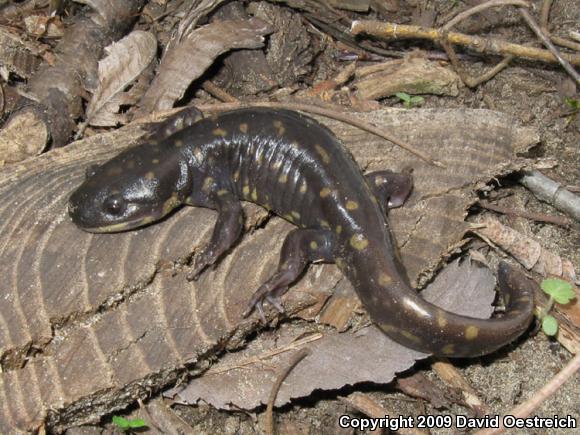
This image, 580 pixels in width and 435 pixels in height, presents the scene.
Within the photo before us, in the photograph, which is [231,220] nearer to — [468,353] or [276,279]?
[276,279]

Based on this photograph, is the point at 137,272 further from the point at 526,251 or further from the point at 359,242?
the point at 526,251

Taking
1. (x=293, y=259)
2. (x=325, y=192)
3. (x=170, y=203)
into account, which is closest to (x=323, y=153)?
(x=325, y=192)

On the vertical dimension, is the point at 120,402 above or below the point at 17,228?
below

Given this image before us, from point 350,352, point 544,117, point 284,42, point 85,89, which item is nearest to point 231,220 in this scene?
point 350,352

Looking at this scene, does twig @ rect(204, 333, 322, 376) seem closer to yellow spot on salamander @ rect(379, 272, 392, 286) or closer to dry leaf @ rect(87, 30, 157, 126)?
yellow spot on salamander @ rect(379, 272, 392, 286)

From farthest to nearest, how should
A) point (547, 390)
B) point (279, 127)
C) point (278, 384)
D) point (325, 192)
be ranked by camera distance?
point (279, 127) < point (325, 192) < point (278, 384) < point (547, 390)

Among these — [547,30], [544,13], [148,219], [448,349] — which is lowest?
[448,349]

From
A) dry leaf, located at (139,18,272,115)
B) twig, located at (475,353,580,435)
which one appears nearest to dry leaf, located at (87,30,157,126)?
dry leaf, located at (139,18,272,115)
